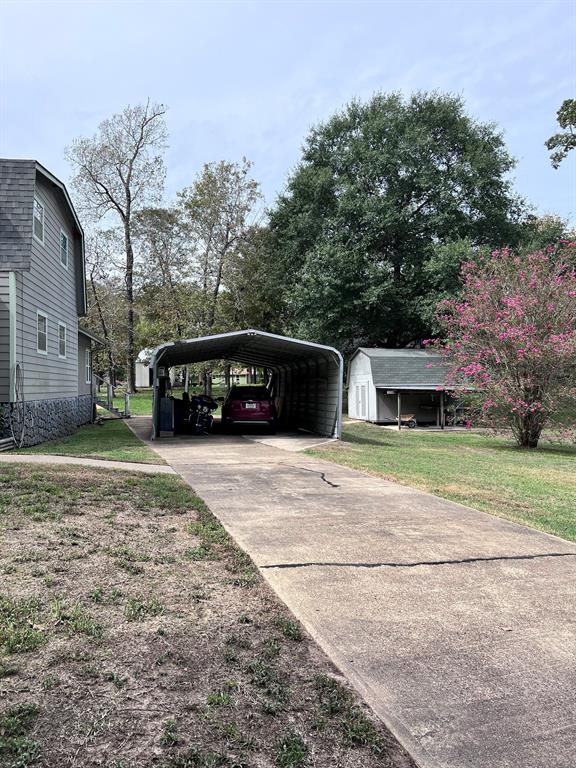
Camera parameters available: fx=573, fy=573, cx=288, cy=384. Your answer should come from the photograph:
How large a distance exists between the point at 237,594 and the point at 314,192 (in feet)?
97.7

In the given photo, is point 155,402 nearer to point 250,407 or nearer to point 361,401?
point 250,407

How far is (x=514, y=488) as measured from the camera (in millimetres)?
8742

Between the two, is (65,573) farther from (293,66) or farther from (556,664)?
(293,66)

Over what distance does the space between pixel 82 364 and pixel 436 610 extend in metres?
19.3

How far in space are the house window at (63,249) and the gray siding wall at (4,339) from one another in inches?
183

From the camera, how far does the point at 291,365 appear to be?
22.0 metres

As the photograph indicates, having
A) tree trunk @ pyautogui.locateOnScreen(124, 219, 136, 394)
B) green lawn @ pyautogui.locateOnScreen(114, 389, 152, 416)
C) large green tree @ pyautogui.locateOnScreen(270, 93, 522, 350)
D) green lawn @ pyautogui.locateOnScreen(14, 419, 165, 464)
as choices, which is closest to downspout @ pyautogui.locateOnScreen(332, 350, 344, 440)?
green lawn @ pyautogui.locateOnScreen(14, 419, 165, 464)

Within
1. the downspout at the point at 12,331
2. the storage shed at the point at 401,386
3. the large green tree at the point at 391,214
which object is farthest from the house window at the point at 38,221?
the large green tree at the point at 391,214

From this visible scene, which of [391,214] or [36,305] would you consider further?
[391,214]

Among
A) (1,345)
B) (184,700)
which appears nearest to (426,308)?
(1,345)

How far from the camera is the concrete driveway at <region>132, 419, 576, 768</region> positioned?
248 centimetres

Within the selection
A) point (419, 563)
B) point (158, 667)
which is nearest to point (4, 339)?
point (419, 563)

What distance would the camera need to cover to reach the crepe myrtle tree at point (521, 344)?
52.6 feet

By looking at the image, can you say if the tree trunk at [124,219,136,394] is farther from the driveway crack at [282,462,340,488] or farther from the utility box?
the driveway crack at [282,462,340,488]
